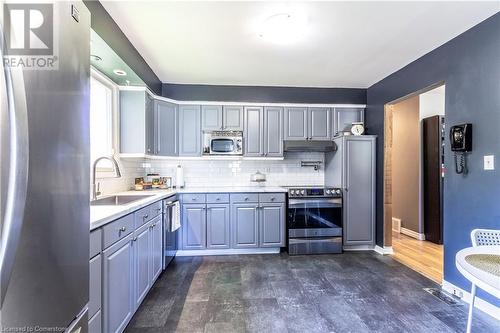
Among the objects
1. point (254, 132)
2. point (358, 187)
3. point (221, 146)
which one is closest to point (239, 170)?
point (221, 146)

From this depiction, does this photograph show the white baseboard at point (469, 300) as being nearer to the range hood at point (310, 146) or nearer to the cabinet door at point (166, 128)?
the range hood at point (310, 146)

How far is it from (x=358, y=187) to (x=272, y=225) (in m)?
1.35

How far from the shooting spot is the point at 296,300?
2.30m

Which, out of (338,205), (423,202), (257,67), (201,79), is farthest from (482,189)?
(201,79)

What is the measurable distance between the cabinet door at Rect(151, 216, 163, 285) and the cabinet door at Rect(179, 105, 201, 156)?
4.43 ft

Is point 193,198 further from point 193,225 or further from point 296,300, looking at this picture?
point 296,300

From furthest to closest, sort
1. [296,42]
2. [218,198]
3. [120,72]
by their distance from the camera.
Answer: [218,198] < [120,72] < [296,42]

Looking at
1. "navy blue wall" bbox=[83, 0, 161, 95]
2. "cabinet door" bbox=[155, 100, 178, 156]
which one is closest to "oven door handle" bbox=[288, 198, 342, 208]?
"cabinet door" bbox=[155, 100, 178, 156]

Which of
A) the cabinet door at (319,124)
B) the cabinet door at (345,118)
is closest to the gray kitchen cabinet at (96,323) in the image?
the cabinet door at (319,124)

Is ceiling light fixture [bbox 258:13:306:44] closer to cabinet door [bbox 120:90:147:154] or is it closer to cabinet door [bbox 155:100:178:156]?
cabinet door [bbox 120:90:147:154]

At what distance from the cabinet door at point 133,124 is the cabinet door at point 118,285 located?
1.53 metres

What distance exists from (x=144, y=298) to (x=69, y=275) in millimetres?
1627

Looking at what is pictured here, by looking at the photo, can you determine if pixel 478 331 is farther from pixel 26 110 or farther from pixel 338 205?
pixel 26 110

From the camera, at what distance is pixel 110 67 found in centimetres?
254
